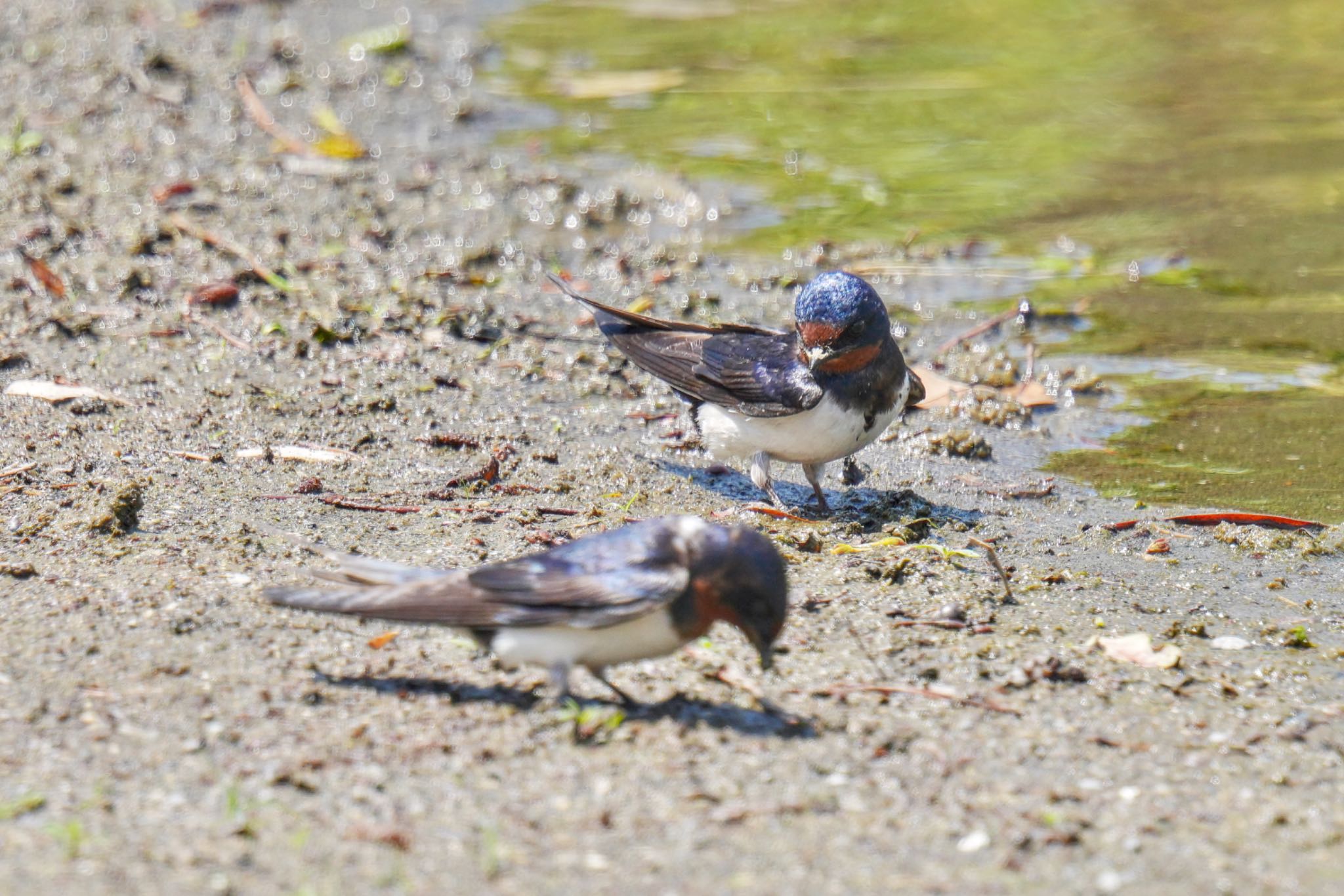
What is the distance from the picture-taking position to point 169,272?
292 inches

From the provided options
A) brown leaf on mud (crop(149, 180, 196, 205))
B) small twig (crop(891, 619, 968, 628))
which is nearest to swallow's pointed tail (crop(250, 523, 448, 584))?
small twig (crop(891, 619, 968, 628))

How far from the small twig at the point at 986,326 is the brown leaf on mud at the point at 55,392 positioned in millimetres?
3618

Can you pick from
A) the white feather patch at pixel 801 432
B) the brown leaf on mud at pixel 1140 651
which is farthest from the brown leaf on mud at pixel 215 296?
the brown leaf on mud at pixel 1140 651

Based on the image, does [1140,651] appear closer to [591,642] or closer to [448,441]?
[591,642]

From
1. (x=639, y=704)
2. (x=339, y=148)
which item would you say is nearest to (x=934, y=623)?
(x=639, y=704)

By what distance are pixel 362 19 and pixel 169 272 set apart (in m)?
5.69

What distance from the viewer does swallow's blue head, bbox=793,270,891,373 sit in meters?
5.36

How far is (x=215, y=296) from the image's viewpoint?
708 centimetres

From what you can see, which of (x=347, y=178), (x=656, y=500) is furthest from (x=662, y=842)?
→ (x=347, y=178)

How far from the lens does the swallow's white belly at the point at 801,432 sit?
5.36m

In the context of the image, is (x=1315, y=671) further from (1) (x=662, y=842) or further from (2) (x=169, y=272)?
(2) (x=169, y=272)

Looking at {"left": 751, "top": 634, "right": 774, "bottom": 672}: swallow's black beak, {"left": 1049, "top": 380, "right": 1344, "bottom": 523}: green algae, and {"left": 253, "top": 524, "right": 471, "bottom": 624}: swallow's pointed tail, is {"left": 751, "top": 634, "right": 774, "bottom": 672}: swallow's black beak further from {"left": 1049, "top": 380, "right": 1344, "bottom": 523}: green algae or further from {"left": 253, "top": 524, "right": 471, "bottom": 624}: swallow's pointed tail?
{"left": 1049, "top": 380, "right": 1344, "bottom": 523}: green algae

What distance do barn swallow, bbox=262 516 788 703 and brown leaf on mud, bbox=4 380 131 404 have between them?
8.45 ft

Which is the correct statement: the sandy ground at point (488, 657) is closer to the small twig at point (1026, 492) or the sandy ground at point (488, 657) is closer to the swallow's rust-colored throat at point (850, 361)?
the small twig at point (1026, 492)
